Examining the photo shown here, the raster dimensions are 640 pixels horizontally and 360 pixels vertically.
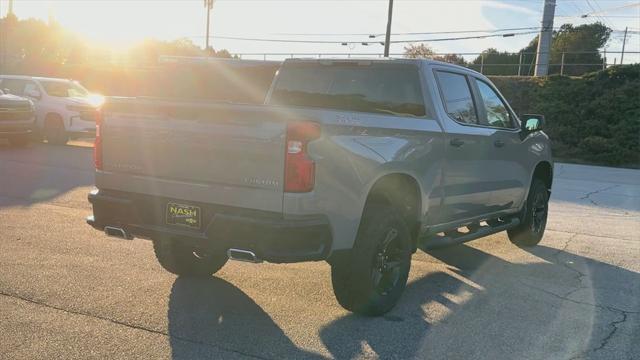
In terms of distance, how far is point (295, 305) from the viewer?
15.8 ft

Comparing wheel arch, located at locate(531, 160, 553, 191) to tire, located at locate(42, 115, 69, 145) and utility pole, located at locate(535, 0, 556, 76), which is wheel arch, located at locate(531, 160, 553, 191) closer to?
tire, located at locate(42, 115, 69, 145)

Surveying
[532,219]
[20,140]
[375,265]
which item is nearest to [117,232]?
[375,265]

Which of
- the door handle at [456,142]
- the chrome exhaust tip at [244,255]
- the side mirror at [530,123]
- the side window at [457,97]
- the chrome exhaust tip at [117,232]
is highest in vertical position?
the side window at [457,97]

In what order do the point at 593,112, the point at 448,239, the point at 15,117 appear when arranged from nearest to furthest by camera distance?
the point at 448,239
the point at 15,117
the point at 593,112

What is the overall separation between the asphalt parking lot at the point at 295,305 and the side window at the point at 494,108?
153 centimetres

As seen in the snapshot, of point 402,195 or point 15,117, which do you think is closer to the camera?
point 402,195

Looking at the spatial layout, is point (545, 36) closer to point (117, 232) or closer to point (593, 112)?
point (593, 112)

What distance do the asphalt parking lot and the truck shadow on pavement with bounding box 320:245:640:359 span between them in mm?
15

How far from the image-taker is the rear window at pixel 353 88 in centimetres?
541

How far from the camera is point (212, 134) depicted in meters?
4.10

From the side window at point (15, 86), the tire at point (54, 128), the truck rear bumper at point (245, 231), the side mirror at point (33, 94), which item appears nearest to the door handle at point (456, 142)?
the truck rear bumper at point (245, 231)

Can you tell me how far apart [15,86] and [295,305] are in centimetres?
1547

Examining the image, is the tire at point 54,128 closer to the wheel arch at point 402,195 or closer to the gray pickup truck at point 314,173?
the gray pickup truck at point 314,173

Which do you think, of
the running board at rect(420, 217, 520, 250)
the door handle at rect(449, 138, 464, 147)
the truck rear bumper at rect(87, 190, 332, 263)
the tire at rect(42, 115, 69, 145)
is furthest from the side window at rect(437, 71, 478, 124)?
the tire at rect(42, 115, 69, 145)
